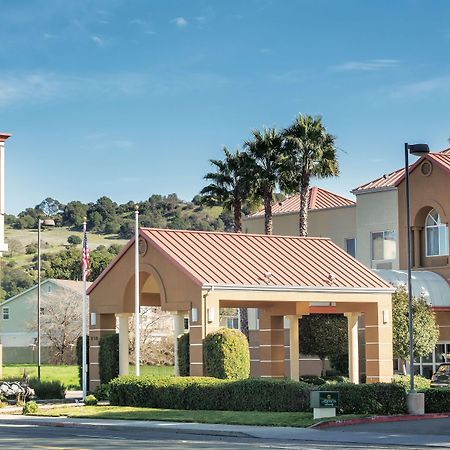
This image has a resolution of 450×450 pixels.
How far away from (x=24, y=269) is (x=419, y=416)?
131111 mm

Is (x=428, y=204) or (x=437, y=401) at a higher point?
(x=428, y=204)

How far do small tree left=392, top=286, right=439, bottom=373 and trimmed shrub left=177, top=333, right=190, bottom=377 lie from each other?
13105 millimetres

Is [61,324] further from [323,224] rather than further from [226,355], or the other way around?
[226,355]

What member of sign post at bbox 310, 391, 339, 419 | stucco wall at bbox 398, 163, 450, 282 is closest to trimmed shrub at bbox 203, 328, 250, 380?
sign post at bbox 310, 391, 339, 419

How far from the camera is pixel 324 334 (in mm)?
56688

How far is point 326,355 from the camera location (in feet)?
189

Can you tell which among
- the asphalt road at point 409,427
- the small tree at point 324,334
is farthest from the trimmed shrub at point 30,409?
the small tree at point 324,334

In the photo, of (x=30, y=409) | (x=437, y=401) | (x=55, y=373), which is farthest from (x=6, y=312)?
(x=437, y=401)

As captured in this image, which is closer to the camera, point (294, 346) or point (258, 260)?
point (258, 260)

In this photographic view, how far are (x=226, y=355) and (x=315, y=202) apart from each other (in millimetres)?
34019

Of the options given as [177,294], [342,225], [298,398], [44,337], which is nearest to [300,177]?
[342,225]

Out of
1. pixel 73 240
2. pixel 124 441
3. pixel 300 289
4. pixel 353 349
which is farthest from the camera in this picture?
pixel 73 240

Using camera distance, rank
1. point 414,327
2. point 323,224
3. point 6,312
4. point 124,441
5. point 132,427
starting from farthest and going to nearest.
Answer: point 6,312 < point 323,224 < point 414,327 < point 132,427 < point 124,441

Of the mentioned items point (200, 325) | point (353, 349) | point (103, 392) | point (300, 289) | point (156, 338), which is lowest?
point (103, 392)
